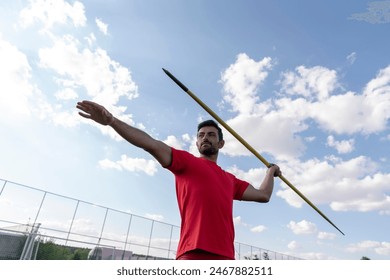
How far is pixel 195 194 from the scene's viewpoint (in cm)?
225

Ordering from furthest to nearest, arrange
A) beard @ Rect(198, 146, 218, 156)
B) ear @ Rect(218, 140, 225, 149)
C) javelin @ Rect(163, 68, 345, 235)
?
javelin @ Rect(163, 68, 345, 235), ear @ Rect(218, 140, 225, 149), beard @ Rect(198, 146, 218, 156)

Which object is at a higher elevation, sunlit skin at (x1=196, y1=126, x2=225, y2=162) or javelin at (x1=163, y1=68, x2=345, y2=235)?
javelin at (x1=163, y1=68, x2=345, y2=235)

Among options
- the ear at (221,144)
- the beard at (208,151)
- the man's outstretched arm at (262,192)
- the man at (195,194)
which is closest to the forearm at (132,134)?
the man at (195,194)

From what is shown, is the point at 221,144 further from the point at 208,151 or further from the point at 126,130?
the point at 126,130

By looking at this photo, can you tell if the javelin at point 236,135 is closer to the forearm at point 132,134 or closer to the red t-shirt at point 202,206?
the red t-shirt at point 202,206

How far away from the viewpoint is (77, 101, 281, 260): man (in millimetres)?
2037

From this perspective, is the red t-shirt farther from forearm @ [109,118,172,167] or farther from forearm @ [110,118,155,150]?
forearm @ [110,118,155,150]

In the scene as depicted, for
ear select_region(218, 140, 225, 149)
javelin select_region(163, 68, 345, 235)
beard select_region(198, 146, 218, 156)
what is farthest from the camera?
javelin select_region(163, 68, 345, 235)

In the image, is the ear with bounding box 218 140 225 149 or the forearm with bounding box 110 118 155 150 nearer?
the forearm with bounding box 110 118 155 150

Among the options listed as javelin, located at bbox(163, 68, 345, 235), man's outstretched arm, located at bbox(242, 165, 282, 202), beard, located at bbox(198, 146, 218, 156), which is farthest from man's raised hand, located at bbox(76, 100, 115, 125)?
man's outstretched arm, located at bbox(242, 165, 282, 202)

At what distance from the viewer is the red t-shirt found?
2.08 meters

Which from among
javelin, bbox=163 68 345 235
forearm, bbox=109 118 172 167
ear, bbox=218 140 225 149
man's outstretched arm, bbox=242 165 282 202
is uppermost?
javelin, bbox=163 68 345 235

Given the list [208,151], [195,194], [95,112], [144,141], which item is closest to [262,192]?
[208,151]
